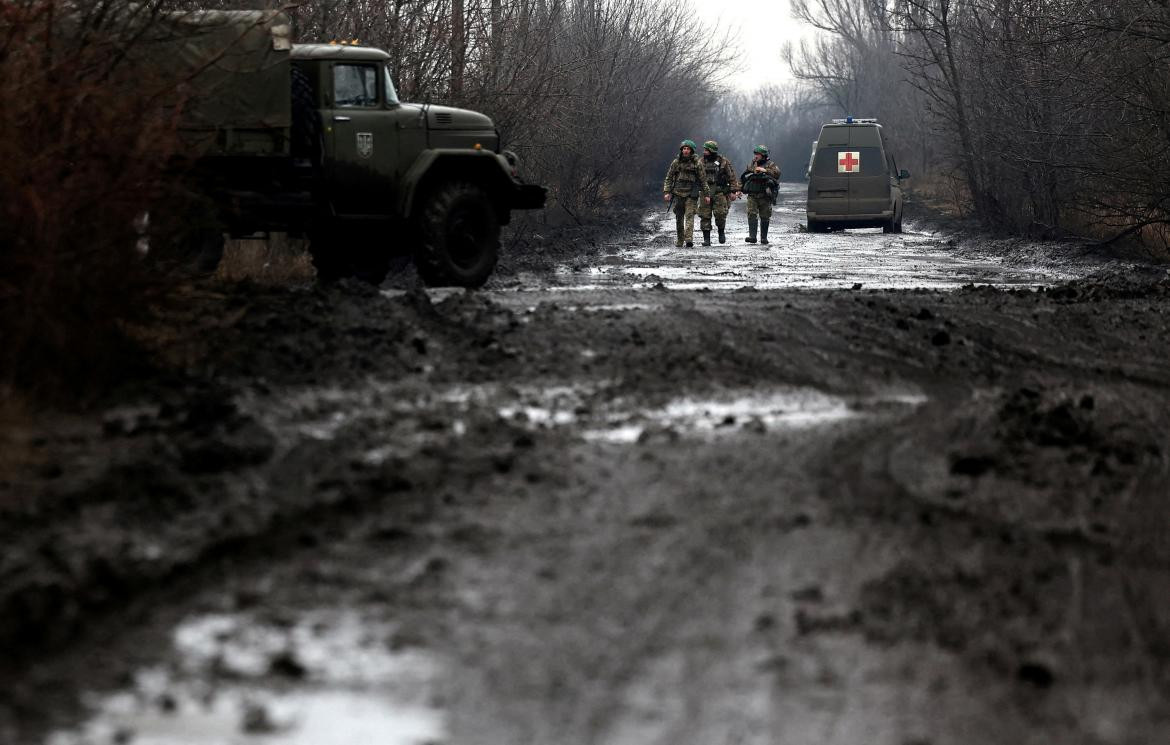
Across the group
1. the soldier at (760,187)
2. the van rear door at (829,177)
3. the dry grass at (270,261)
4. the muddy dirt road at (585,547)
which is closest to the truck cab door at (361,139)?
the dry grass at (270,261)

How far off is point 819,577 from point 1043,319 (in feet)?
25.1

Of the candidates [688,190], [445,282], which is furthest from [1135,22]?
[445,282]

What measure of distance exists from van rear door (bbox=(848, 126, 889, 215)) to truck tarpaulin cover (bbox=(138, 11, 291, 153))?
17.9 meters

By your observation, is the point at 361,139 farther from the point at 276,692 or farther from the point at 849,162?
the point at 849,162

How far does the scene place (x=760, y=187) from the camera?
25.6 metres

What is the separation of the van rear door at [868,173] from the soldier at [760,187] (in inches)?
141

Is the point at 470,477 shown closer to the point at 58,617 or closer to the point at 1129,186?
the point at 58,617

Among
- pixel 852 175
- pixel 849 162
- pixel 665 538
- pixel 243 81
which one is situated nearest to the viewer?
pixel 665 538

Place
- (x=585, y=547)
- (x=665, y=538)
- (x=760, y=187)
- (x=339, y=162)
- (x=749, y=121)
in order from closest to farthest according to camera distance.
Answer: (x=585, y=547), (x=665, y=538), (x=339, y=162), (x=760, y=187), (x=749, y=121)

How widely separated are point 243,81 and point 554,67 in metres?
12.3

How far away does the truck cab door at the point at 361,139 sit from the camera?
42.8 feet

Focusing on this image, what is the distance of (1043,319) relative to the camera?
11648 mm

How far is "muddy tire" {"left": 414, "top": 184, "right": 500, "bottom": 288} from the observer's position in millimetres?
13547

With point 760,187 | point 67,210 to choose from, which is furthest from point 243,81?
point 760,187
